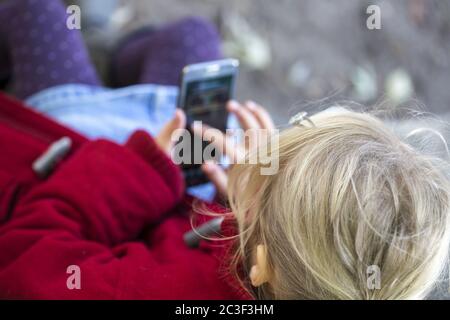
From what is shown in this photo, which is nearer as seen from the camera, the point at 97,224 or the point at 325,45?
the point at 97,224

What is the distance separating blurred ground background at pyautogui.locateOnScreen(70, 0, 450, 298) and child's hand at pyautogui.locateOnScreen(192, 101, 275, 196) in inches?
16.7

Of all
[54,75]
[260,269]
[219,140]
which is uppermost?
[54,75]

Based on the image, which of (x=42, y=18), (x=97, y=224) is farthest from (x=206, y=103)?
(x=42, y=18)

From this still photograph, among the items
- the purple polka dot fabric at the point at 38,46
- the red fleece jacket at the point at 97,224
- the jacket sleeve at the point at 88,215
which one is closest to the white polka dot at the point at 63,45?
the purple polka dot fabric at the point at 38,46

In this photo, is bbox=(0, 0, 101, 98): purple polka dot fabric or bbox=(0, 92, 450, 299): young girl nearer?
bbox=(0, 92, 450, 299): young girl

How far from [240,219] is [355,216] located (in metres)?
0.13

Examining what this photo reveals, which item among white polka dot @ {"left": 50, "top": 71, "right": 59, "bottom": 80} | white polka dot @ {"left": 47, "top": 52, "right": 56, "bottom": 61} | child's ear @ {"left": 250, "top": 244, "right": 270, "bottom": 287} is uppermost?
white polka dot @ {"left": 47, "top": 52, "right": 56, "bottom": 61}

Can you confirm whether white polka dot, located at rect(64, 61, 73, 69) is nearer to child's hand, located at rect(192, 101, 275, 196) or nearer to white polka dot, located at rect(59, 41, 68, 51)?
white polka dot, located at rect(59, 41, 68, 51)

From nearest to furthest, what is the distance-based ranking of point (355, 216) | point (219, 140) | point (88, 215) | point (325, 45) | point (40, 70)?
point (355, 216) < point (88, 215) < point (219, 140) < point (40, 70) < point (325, 45)

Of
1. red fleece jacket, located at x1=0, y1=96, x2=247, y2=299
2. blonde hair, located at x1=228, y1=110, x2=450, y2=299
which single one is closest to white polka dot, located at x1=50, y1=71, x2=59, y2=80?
red fleece jacket, located at x1=0, y1=96, x2=247, y2=299

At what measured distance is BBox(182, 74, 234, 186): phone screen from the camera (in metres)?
0.82

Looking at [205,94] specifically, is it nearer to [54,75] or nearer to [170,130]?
[170,130]

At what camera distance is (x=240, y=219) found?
59 cm

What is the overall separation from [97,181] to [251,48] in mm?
700
